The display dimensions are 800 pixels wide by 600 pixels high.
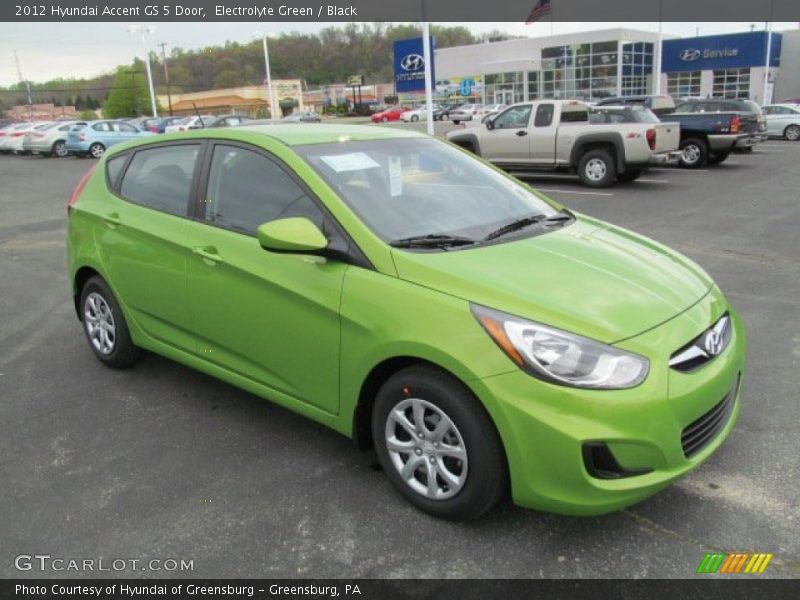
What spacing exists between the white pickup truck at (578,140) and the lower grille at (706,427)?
11525 millimetres

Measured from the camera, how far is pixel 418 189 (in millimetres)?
3576

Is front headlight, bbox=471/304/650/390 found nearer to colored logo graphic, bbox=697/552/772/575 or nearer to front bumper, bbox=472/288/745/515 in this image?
front bumper, bbox=472/288/745/515

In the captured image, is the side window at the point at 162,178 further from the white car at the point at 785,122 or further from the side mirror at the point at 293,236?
the white car at the point at 785,122

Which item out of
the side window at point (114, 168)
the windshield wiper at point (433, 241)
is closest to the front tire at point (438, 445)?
the windshield wiper at point (433, 241)

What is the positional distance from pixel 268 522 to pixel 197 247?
5.06 feet

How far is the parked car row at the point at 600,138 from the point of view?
1367 cm

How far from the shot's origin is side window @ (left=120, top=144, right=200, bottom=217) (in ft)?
13.1

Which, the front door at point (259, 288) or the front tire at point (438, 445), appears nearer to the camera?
the front tire at point (438, 445)

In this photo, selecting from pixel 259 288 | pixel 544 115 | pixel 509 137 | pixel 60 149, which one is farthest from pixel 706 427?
pixel 60 149

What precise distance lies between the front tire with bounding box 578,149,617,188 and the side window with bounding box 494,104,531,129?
159 centimetres

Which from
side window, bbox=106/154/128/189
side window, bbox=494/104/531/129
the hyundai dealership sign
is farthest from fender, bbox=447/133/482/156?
the hyundai dealership sign

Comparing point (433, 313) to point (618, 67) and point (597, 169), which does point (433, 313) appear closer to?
point (597, 169)

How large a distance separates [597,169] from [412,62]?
9244 mm

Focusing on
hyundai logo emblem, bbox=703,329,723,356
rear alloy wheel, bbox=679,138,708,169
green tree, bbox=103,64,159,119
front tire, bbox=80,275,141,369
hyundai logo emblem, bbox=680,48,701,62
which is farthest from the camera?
green tree, bbox=103,64,159,119
